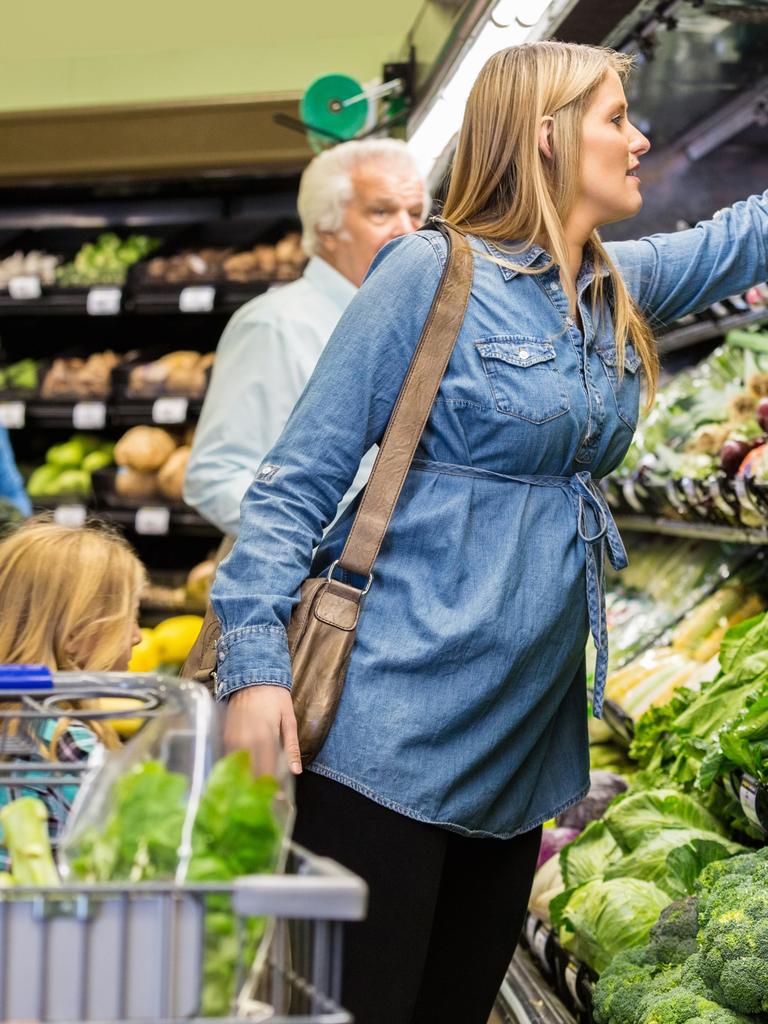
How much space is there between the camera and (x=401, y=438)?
69.3 inches

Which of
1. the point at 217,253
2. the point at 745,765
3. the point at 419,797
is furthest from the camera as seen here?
the point at 217,253

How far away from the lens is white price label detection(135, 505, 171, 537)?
5848mm

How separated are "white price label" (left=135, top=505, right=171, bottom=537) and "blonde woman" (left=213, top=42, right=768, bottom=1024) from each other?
13.3ft

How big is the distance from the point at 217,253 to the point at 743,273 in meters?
4.18

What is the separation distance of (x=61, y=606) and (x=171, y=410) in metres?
3.57

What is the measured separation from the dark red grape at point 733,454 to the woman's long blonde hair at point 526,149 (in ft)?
4.22

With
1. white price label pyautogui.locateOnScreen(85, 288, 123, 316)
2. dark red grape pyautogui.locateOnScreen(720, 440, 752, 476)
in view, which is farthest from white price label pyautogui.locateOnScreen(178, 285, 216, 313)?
dark red grape pyautogui.locateOnScreen(720, 440, 752, 476)

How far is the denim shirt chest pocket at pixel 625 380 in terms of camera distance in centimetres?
191

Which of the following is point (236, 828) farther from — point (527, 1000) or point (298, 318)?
point (298, 318)

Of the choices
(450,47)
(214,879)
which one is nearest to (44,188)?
(450,47)

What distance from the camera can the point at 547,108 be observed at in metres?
1.84

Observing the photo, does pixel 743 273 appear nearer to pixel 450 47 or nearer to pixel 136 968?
pixel 450 47

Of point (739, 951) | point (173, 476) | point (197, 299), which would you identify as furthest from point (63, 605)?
point (197, 299)

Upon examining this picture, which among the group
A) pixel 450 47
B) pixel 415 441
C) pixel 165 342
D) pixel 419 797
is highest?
pixel 450 47
